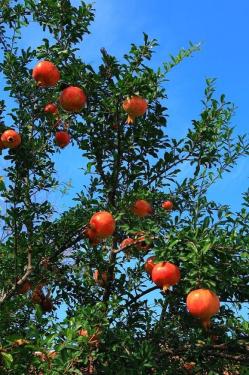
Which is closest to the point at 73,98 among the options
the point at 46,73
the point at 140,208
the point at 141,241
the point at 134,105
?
the point at 46,73

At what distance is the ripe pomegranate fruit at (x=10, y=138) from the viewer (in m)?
4.23

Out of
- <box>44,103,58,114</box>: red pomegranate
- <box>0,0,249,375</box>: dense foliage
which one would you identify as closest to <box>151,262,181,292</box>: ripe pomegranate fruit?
<box>0,0,249,375</box>: dense foliage

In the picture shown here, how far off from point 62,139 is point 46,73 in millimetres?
779

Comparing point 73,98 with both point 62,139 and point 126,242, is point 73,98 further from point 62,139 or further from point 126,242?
point 126,242

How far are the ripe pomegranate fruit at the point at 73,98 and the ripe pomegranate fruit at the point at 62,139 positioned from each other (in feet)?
2.30

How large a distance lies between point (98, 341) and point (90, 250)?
142cm

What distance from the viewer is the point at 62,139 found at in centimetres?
454

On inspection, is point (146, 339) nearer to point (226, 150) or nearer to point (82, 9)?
point (226, 150)

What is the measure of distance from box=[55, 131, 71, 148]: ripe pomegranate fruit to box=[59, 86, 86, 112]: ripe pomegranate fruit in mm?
702

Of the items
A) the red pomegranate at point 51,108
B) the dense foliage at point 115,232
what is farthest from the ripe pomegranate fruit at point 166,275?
the red pomegranate at point 51,108

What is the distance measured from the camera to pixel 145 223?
144 inches

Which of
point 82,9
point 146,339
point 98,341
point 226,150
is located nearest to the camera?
point 98,341

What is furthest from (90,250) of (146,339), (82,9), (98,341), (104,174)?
(82,9)

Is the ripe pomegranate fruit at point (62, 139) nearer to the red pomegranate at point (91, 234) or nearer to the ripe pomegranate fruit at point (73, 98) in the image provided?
the ripe pomegranate fruit at point (73, 98)
